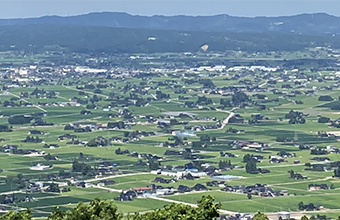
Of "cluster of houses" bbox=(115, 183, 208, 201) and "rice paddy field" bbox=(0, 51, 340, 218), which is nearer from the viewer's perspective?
"cluster of houses" bbox=(115, 183, 208, 201)

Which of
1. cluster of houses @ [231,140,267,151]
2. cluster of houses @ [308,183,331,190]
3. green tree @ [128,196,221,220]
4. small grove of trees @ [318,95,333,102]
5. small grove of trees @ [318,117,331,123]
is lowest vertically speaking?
small grove of trees @ [318,95,333,102]

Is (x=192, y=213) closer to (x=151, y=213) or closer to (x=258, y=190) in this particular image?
(x=151, y=213)

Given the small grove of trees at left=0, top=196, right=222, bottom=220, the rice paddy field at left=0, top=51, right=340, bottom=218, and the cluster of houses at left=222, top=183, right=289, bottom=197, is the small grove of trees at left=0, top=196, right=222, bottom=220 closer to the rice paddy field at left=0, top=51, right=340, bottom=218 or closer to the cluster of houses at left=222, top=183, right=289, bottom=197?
the rice paddy field at left=0, top=51, right=340, bottom=218

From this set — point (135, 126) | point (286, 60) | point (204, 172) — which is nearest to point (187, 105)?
point (135, 126)

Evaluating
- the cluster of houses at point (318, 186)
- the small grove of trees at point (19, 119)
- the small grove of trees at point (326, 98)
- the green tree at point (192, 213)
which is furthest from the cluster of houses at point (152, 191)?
the small grove of trees at point (326, 98)

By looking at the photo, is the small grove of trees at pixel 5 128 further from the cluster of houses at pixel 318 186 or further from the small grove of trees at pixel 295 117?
the cluster of houses at pixel 318 186

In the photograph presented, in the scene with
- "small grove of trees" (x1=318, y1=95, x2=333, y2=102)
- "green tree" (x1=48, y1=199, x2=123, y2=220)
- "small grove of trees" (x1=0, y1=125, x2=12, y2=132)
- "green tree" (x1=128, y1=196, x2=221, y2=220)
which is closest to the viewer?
"green tree" (x1=128, y1=196, x2=221, y2=220)

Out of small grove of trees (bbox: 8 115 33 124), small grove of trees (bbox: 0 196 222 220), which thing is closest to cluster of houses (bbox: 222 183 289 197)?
small grove of trees (bbox: 0 196 222 220)

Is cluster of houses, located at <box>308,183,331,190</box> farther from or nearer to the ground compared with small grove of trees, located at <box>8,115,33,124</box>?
farther from the ground
